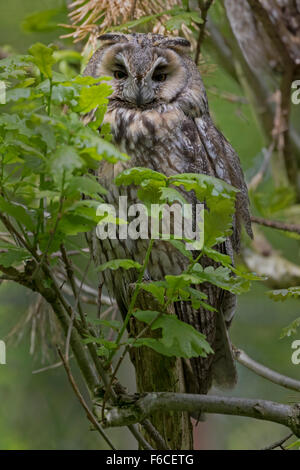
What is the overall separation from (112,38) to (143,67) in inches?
8.4

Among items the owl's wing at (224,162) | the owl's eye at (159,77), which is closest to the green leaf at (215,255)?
the owl's wing at (224,162)

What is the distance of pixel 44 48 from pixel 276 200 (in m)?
2.18

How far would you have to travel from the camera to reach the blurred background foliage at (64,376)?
4637mm

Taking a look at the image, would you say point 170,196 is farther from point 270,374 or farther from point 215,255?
point 270,374

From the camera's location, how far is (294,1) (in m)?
3.05

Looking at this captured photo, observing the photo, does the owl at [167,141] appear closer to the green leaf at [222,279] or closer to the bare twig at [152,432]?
the bare twig at [152,432]

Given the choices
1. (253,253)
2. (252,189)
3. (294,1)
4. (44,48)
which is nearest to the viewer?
(44,48)

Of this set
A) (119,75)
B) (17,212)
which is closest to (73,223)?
(17,212)

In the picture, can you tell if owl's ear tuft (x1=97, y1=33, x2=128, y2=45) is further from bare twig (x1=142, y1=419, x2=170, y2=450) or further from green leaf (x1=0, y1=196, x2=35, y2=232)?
bare twig (x1=142, y1=419, x2=170, y2=450)

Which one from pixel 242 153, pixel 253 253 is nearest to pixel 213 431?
pixel 242 153

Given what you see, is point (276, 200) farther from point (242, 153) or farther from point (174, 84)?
point (242, 153)

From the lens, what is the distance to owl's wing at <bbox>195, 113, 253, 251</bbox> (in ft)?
7.86

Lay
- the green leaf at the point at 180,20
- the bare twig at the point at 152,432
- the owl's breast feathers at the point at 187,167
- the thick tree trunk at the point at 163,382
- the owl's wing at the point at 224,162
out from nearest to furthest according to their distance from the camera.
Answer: the bare twig at the point at 152,432 → the thick tree trunk at the point at 163,382 → the green leaf at the point at 180,20 → the owl's breast feathers at the point at 187,167 → the owl's wing at the point at 224,162

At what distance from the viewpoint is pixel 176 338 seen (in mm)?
1417
